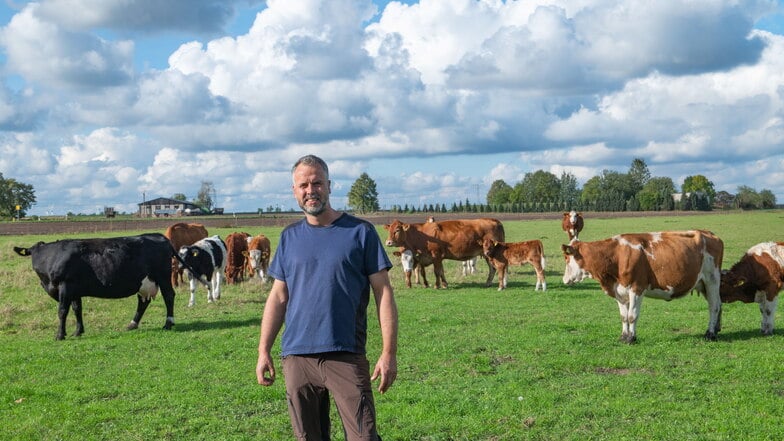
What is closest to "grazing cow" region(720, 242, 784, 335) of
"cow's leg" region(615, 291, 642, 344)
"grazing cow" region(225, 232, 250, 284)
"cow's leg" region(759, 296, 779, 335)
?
"cow's leg" region(759, 296, 779, 335)

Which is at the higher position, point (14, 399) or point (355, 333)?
point (355, 333)

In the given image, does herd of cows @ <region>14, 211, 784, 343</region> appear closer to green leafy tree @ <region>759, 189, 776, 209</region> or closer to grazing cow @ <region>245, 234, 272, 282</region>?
grazing cow @ <region>245, 234, 272, 282</region>

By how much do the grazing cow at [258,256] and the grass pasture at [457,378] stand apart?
560 centimetres

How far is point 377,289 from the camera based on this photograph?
4.87m

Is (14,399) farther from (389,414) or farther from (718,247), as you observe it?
(718,247)

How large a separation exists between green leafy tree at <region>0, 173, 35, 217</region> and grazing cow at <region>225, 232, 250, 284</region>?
339 feet

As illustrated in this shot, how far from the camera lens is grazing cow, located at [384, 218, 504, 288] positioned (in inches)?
861

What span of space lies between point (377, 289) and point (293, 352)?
70 centimetres

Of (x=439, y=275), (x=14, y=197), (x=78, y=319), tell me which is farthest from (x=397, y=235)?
(x=14, y=197)

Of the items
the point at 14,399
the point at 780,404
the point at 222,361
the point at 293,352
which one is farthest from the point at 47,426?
the point at 780,404

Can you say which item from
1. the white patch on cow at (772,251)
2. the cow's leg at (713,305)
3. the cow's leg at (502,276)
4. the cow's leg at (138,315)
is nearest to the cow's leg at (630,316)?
the cow's leg at (713,305)

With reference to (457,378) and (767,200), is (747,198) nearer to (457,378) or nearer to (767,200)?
(767,200)

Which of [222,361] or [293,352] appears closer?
[293,352]

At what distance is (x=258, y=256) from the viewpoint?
21719 mm
